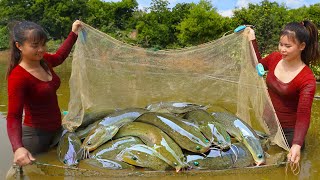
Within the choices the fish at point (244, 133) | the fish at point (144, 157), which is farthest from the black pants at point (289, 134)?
the fish at point (144, 157)

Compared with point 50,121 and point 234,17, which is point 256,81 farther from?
point 234,17

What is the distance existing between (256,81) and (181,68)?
1.17m

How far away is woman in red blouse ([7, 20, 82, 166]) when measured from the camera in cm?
350

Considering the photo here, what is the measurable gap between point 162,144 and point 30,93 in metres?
1.44

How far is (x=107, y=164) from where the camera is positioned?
3.84m

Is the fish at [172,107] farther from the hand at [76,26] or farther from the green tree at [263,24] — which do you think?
the green tree at [263,24]

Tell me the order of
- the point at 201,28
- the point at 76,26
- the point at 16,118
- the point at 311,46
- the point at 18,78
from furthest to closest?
the point at 201,28, the point at 76,26, the point at 311,46, the point at 18,78, the point at 16,118

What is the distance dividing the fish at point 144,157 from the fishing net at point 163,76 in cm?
106

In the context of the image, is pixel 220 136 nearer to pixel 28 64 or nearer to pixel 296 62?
pixel 296 62

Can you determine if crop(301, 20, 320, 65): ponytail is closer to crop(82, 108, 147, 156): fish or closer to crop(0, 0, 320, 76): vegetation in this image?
crop(82, 108, 147, 156): fish

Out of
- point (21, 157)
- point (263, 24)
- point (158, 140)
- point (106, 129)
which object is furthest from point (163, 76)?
point (263, 24)

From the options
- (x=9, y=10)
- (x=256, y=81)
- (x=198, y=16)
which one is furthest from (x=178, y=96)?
(x=9, y=10)

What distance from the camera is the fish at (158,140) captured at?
3.77 metres

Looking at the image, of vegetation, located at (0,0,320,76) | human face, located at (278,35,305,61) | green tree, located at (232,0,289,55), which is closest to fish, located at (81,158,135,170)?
human face, located at (278,35,305,61)
